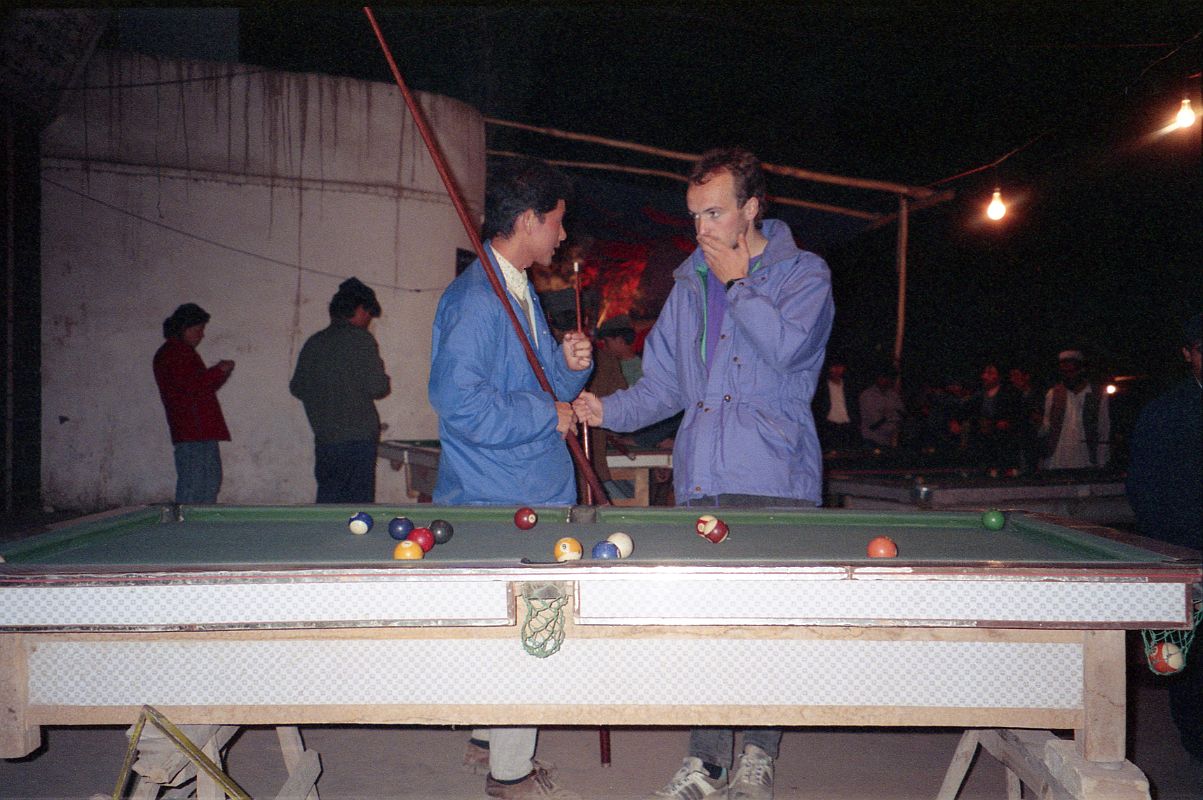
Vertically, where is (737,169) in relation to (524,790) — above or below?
above

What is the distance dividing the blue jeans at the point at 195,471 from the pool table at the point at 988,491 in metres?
3.87

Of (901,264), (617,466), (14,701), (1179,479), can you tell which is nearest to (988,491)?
(1179,479)

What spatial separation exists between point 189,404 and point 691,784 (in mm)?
4293

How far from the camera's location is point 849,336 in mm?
15227

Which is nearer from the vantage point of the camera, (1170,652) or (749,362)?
(1170,652)

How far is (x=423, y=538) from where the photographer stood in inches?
77.7

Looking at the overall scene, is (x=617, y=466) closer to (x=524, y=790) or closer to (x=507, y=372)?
(x=507, y=372)

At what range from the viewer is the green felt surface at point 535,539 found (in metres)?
1.77

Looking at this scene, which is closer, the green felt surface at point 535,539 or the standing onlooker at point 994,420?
the green felt surface at point 535,539

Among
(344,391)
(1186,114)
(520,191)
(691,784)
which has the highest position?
(1186,114)

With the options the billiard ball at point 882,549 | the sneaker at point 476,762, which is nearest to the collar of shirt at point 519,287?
the billiard ball at point 882,549

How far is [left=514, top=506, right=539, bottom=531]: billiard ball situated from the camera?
222 cm

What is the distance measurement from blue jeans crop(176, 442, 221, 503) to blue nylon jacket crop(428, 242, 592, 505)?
3436 millimetres

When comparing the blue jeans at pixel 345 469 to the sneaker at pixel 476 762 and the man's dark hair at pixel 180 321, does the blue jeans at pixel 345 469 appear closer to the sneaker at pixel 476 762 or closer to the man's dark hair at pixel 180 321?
the man's dark hair at pixel 180 321
